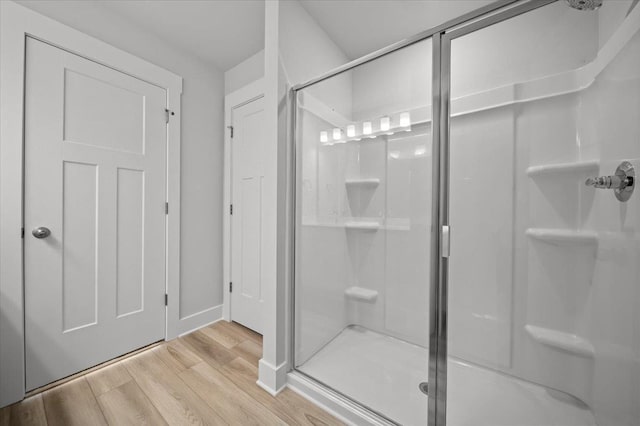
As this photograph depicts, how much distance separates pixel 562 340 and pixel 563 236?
19.4 inches

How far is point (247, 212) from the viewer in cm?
211

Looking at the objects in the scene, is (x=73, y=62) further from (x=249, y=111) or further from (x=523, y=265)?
(x=523, y=265)

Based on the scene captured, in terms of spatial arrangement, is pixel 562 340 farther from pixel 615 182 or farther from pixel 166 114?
pixel 166 114

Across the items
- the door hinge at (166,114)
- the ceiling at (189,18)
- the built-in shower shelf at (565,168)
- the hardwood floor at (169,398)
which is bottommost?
the hardwood floor at (169,398)

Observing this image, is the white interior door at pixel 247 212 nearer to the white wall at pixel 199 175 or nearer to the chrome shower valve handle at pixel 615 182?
the white wall at pixel 199 175

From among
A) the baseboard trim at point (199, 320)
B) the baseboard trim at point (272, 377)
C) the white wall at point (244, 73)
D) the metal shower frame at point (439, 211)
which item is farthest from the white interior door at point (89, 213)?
the metal shower frame at point (439, 211)

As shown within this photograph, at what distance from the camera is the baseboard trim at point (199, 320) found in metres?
1.97

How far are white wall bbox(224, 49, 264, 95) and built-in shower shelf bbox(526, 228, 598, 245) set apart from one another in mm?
2161

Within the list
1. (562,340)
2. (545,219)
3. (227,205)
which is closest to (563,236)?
(545,219)

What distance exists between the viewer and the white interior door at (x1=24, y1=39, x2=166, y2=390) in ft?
4.41

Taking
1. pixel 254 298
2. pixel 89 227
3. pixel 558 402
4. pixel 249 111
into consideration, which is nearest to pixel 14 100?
pixel 89 227

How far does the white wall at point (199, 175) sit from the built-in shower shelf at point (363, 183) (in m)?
1.24

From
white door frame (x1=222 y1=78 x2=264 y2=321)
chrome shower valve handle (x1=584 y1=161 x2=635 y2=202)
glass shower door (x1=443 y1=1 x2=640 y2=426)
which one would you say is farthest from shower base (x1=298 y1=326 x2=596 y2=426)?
white door frame (x1=222 y1=78 x2=264 y2=321)

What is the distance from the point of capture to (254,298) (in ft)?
6.73
